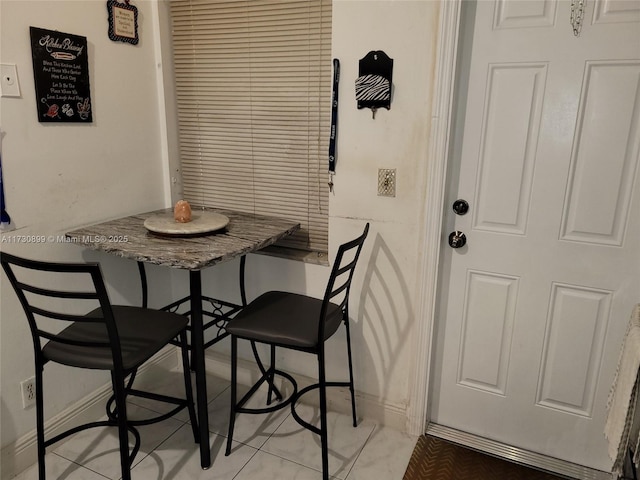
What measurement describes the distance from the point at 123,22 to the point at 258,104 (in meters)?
0.72

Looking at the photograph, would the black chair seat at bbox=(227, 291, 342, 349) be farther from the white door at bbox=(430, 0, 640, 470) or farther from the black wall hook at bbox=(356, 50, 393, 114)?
the black wall hook at bbox=(356, 50, 393, 114)

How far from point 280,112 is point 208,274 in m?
0.97

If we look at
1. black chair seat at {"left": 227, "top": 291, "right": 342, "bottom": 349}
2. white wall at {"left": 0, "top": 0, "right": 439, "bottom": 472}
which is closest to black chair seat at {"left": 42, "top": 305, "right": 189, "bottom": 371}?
black chair seat at {"left": 227, "top": 291, "right": 342, "bottom": 349}

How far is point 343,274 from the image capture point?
2158 millimetres

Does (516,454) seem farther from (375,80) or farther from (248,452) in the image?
(375,80)

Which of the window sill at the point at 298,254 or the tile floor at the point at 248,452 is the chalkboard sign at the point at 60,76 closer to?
the window sill at the point at 298,254

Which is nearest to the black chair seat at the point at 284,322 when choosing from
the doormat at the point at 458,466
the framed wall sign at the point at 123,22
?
the doormat at the point at 458,466

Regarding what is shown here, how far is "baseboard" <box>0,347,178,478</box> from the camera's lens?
1.88 meters

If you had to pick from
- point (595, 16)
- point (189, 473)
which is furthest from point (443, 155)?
point (189, 473)

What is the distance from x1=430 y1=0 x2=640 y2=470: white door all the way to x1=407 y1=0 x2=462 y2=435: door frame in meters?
0.10

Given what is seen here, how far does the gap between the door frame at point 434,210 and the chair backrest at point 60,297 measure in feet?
4.12

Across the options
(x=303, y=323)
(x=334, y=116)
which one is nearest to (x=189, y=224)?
(x=303, y=323)

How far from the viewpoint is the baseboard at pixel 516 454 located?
1.92 meters

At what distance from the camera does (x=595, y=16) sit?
161 cm
